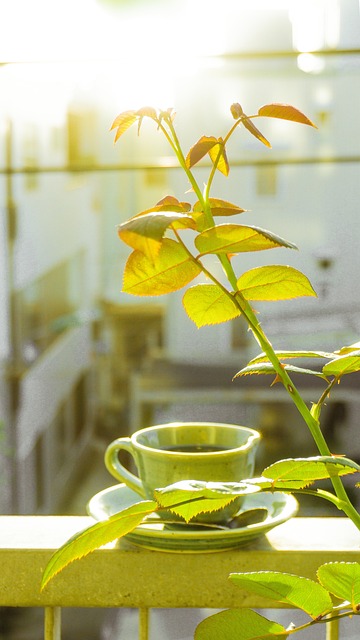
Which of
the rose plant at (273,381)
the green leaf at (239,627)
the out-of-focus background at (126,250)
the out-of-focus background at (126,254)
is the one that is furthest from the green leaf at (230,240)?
the out-of-focus background at (126,250)

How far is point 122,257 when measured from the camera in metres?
11.2

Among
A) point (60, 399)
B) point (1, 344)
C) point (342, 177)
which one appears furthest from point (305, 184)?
point (1, 344)

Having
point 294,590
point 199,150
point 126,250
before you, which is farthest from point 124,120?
point 126,250

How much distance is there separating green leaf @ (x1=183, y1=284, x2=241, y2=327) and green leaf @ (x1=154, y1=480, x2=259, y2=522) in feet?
0.19

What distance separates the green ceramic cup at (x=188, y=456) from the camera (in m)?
0.35

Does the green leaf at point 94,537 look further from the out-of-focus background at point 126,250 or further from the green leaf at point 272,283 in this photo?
the out-of-focus background at point 126,250

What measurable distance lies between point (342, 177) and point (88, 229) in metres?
3.50

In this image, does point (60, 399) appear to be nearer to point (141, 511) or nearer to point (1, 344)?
point (1, 344)

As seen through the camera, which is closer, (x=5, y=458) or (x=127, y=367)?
(x=5, y=458)

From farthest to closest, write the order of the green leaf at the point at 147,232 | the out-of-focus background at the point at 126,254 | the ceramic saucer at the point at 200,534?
1. the out-of-focus background at the point at 126,254
2. the ceramic saucer at the point at 200,534
3. the green leaf at the point at 147,232

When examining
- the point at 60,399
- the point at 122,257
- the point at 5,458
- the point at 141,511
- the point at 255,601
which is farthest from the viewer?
the point at 122,257

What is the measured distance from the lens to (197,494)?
243 mm

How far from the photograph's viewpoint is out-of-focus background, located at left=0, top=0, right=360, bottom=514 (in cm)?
892

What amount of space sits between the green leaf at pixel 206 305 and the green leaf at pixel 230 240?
1.7 inches
